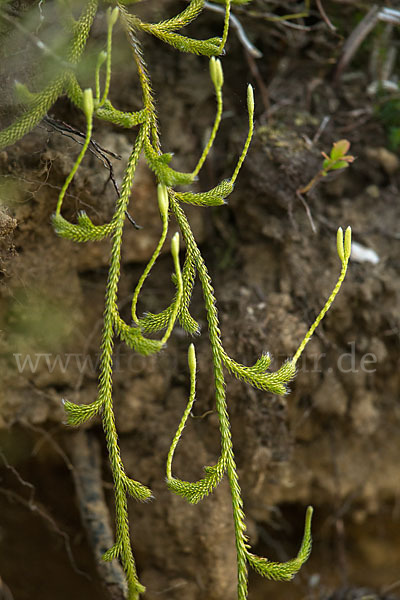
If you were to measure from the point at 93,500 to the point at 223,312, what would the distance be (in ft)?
2.40

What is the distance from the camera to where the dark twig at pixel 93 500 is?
5.28 ft

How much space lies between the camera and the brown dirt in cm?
170

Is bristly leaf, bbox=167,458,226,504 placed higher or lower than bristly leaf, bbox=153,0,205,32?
lower

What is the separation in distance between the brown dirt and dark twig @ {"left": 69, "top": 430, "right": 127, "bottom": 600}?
84mm

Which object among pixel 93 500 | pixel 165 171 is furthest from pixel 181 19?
pixel 93 500

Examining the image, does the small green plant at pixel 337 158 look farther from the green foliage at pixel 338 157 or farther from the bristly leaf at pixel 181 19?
the bristly leaf at pixel 181 19

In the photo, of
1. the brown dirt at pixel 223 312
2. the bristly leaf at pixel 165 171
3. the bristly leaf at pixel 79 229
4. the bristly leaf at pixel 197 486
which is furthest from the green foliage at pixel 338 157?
the bristly leaf at pixel 197 486

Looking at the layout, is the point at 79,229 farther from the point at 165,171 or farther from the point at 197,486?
the point at 197,486

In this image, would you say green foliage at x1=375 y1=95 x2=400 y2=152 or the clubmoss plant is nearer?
the clubmoss plant

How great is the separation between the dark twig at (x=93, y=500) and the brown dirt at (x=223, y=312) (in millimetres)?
84

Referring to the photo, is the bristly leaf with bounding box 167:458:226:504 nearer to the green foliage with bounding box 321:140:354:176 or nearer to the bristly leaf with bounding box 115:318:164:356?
the bristly leaf with bounding box 115:318:164:356

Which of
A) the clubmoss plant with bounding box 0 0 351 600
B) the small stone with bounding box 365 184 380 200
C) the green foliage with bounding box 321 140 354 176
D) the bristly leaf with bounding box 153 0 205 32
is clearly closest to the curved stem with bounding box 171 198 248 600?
the clubmoss plant with bounding box 0 0 351 600

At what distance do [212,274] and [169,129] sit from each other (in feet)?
1.61

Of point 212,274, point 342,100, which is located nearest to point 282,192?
point 212,274
